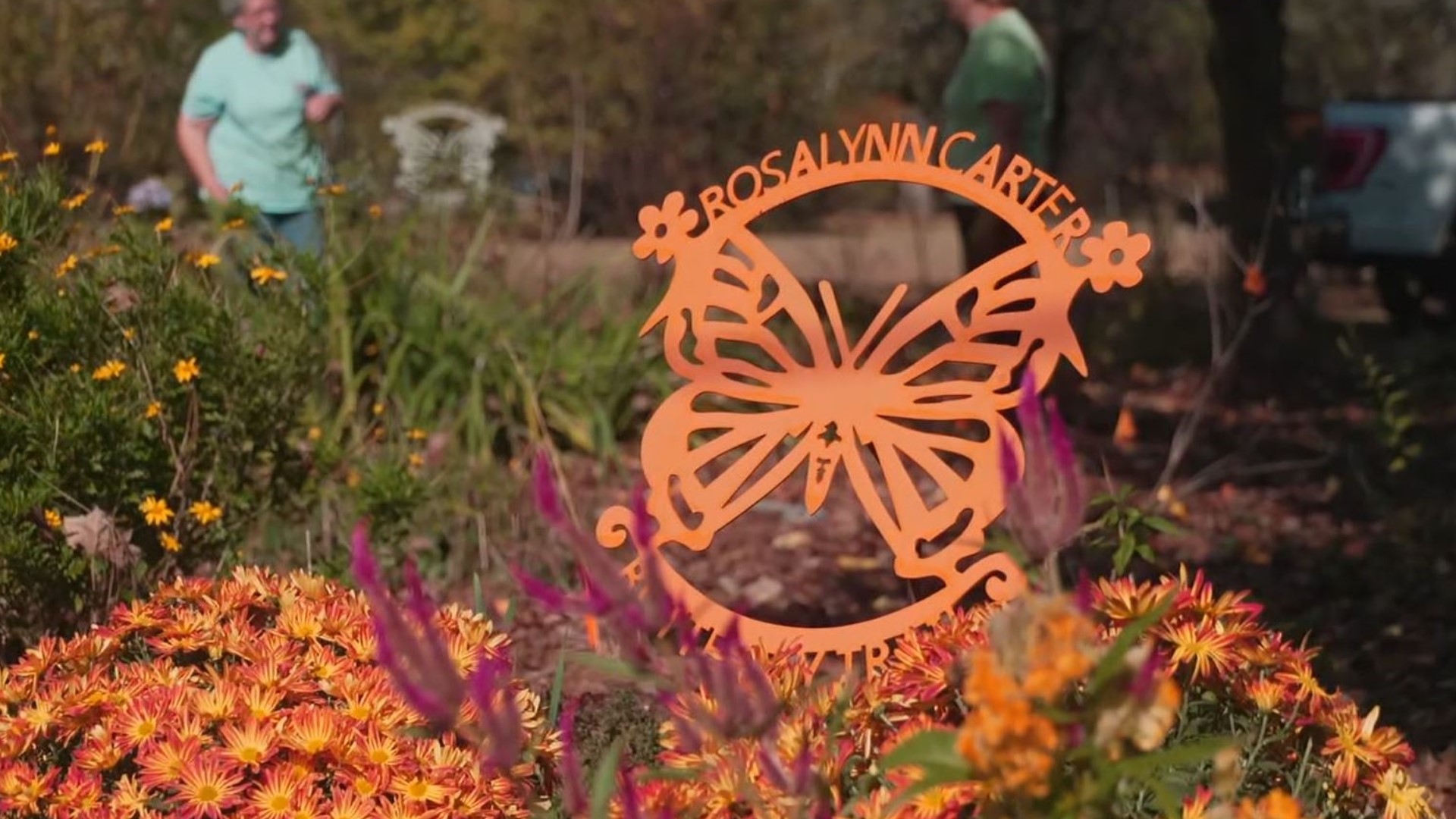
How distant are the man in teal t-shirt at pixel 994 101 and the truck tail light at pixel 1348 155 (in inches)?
185

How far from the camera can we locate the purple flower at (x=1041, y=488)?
1.38 m

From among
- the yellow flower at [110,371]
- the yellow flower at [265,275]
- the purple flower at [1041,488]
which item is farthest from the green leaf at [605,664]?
the yellow flower at [265,275]

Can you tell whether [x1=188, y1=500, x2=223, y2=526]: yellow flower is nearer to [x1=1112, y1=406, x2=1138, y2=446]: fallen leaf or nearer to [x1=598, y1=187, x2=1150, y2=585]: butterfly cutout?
[x1=598, y1=187, x2=1150, y2=585]: butterfly cutout

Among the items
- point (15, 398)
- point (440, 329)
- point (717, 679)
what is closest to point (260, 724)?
point (717, 679)

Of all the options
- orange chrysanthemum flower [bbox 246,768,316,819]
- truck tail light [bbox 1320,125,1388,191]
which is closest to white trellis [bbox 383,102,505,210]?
orange chrysanthemum flower [bbox 246,768,316,819]

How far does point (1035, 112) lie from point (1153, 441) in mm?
1622

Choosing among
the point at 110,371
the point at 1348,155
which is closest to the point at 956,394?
the point at 110,371

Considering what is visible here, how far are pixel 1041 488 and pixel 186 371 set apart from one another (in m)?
2.11

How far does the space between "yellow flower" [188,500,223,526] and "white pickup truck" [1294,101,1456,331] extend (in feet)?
24.8

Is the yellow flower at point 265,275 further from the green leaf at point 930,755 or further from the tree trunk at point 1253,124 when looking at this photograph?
the tree trunk at point 1253,124

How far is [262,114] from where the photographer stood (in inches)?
217

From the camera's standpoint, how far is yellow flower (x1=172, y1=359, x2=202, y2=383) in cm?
314

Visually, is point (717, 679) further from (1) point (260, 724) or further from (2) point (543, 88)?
(2) point (543, 88)

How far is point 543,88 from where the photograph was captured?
14039mm
